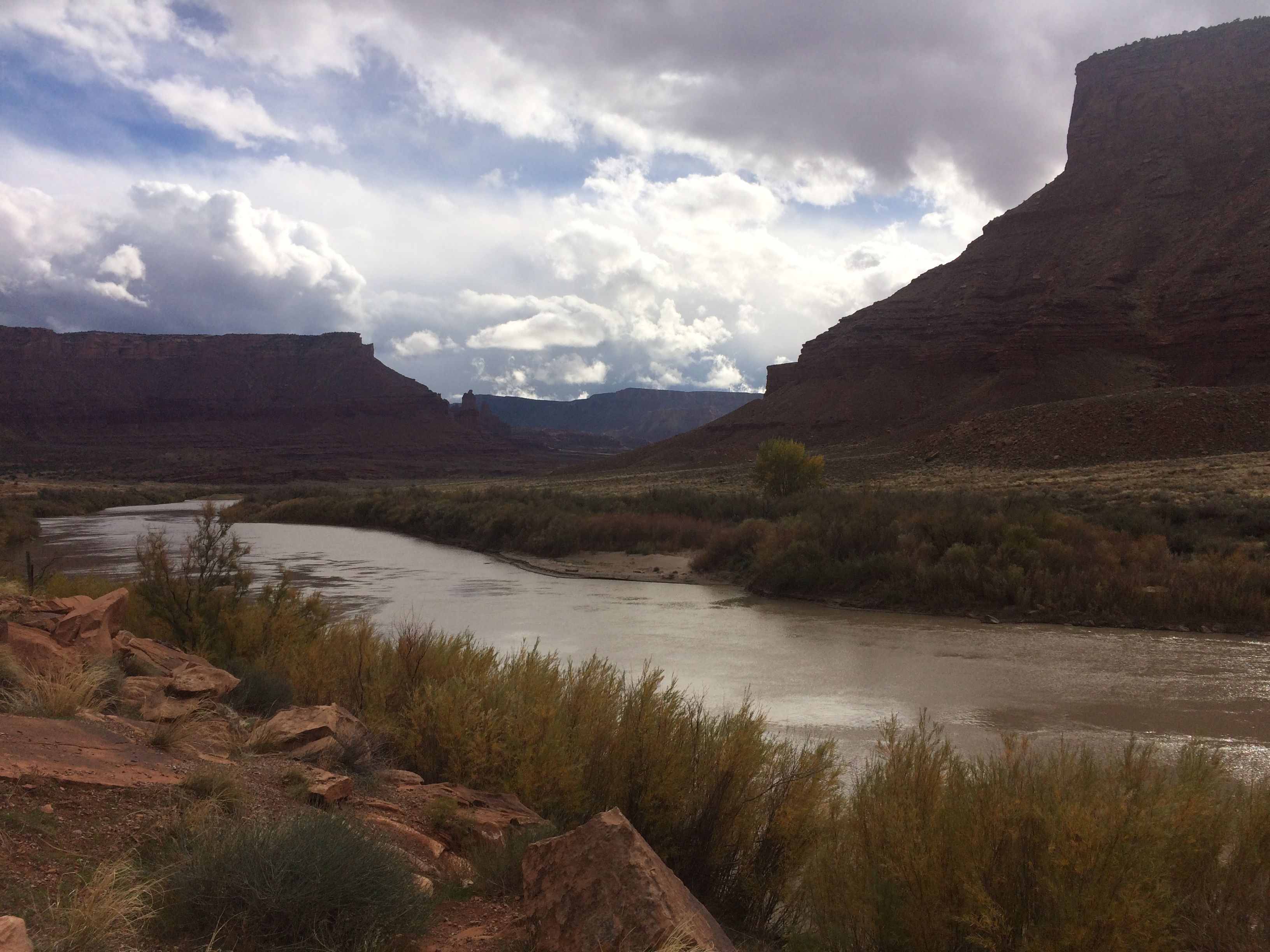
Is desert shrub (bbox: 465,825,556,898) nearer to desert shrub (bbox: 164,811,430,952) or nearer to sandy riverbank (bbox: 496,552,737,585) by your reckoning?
desert shrub (bbox: 164,811,430,952)

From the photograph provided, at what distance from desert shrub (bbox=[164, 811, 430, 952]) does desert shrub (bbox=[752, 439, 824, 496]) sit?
37157 mm

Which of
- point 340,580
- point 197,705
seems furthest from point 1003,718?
point 340,580

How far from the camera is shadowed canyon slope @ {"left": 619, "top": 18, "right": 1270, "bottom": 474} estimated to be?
50.9 metres

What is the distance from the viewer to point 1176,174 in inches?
2773

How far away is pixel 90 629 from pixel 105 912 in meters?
6.50

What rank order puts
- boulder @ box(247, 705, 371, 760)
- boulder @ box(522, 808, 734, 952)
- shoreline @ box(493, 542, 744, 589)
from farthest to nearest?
shoreline @ box(493, 542, 744, 589), boulder @ box(247, 705, 371, 760), boulder @ box(522, 808, 734, 952)

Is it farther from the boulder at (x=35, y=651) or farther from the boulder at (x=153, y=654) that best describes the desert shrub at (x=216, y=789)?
the boulder at (x=153, y=654)

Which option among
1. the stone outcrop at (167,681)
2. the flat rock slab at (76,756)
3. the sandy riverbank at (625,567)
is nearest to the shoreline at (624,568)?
the sandy riverbank at (625,567)

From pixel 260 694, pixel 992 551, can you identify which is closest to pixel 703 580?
pixel 992 551

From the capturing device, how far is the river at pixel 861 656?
11.7m

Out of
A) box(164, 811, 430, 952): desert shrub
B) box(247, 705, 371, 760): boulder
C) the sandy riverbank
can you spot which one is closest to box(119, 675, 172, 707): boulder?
box(247, 705, 371, 760): boulder

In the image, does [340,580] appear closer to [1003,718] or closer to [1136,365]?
[1003,718]

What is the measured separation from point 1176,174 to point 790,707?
75236 millimetres

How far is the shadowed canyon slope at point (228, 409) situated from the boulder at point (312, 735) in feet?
346
